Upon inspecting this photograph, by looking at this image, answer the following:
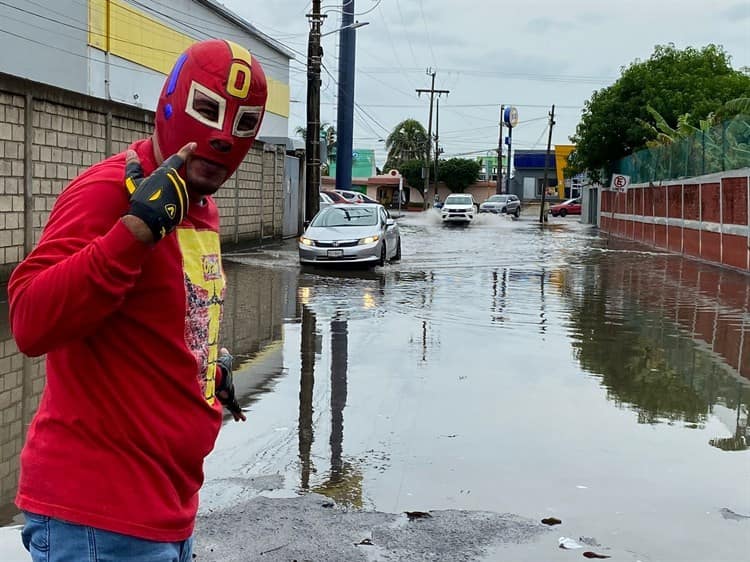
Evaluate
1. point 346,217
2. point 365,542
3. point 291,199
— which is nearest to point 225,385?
point 365,542

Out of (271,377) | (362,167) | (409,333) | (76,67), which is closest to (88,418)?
(271,377)

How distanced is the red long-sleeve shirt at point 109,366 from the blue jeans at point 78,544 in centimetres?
2

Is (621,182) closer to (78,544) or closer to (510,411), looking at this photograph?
(510,411)

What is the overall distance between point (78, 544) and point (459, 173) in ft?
309

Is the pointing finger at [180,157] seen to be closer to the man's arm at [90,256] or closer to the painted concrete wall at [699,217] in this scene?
the man's arm at [90,256]

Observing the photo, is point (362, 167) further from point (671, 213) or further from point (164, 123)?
point (164, 123)

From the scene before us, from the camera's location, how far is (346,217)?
2088cm

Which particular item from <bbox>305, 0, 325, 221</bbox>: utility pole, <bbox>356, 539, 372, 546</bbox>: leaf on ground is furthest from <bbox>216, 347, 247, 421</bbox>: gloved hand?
<bbox>305, 0, 325, 221</bbox>: utility pole

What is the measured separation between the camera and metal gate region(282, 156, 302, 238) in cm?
3098

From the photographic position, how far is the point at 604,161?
45250 mm

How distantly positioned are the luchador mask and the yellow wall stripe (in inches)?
1228

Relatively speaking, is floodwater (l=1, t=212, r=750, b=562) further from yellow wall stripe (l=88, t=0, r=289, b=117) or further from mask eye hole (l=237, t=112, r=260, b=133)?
yellow wall stripe (l=88, t=0, r=289, b=117)

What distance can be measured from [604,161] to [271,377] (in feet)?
128

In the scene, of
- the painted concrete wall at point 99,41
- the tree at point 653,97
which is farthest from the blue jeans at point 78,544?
the tree at point 653,97
